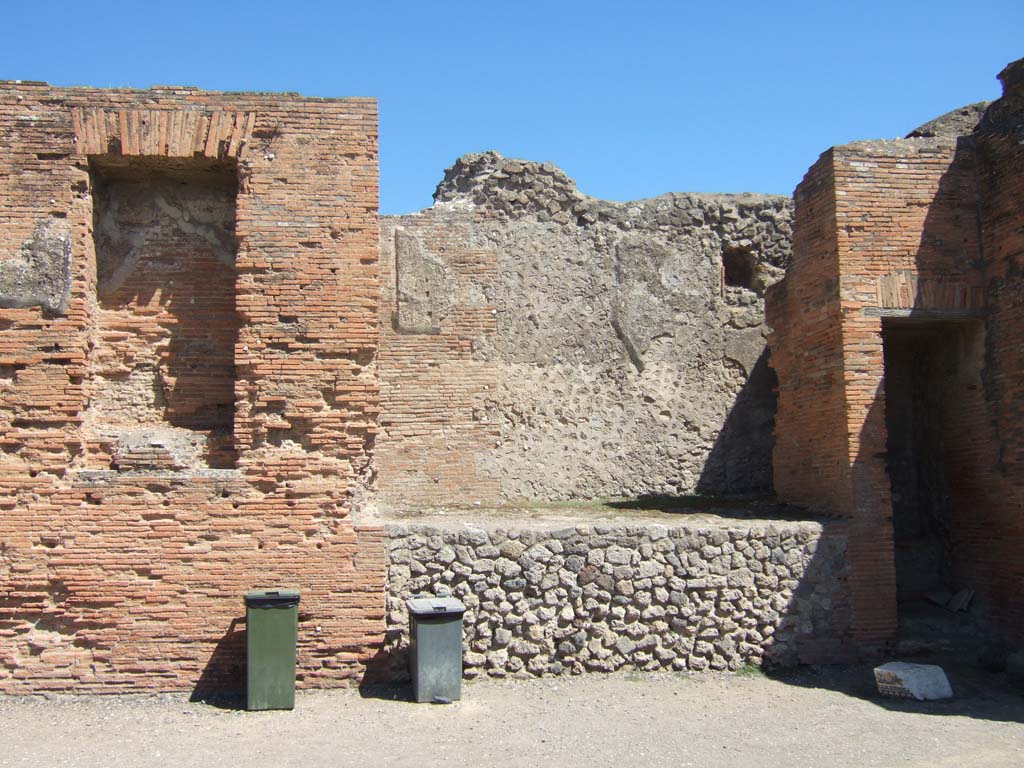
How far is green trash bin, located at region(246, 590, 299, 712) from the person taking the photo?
22.9 ft

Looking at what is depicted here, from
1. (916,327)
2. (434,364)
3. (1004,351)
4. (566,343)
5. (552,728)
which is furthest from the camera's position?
(566,343)

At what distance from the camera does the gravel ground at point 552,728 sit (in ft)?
20.0

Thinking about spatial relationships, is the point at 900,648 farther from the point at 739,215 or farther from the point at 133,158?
the point at 133,158

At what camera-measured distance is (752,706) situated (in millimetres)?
7293

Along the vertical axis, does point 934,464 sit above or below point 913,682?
above

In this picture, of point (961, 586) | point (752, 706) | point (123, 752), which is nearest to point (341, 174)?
point (123, 752)

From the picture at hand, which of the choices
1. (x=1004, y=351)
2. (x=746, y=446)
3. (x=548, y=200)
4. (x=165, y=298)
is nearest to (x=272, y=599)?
(x=165, y=298)

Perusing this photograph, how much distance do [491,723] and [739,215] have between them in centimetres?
904

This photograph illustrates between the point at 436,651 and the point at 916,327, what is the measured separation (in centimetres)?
603

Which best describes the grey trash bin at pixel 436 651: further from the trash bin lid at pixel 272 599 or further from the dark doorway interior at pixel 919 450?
the dark doorway interior at pixel 919 450

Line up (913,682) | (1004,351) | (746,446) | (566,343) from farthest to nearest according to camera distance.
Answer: (746,446) < (566,343) < (1004,351) < (913,682)

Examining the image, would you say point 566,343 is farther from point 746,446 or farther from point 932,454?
point 932,454

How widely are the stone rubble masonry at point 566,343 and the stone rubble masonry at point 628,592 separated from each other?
4163 mm

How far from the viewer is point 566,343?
12750 mm
